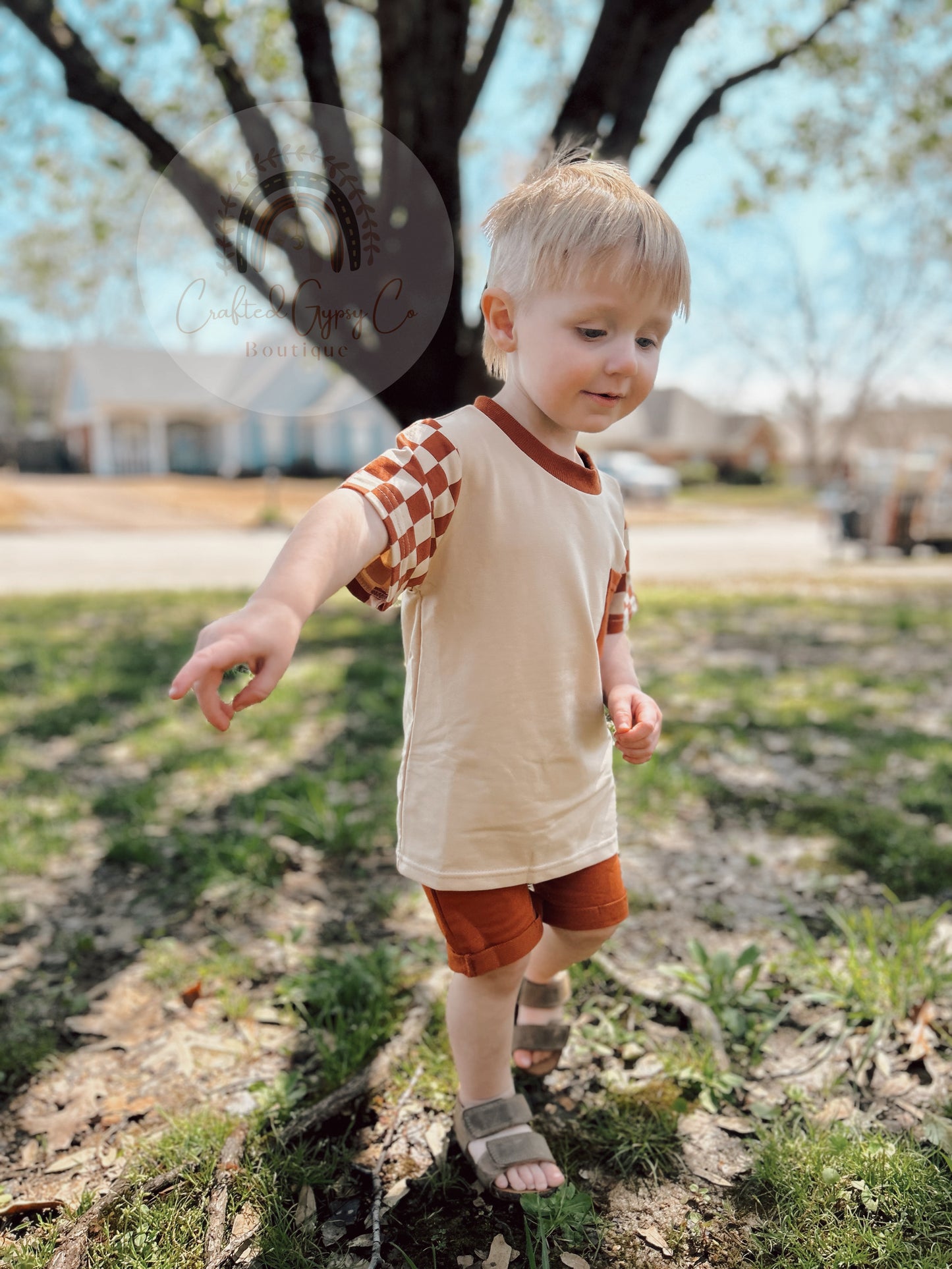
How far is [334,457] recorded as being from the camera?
3400cm

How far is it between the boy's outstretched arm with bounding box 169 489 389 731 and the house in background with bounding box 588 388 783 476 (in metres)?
45.0

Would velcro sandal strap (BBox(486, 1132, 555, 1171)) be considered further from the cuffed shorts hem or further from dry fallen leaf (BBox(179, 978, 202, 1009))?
dry fallen leaf (BBox(179, 978, 202, 1009))

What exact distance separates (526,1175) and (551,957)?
38 centimetres

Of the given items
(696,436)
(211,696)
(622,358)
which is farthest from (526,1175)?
(696,436)

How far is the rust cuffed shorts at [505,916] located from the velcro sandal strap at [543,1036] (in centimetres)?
41

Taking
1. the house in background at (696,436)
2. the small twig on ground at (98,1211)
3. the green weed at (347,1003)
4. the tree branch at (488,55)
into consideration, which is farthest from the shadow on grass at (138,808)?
the house in background at (696,436)

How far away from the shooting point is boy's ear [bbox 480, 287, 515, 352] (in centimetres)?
147

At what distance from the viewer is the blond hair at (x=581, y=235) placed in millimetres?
1355

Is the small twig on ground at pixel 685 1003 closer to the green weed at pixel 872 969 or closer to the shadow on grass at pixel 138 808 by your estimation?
the green weed at pixel 872 969

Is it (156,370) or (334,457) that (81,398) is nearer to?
(156,370)

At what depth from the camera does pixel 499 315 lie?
58.5 inches

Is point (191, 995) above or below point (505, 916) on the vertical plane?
below

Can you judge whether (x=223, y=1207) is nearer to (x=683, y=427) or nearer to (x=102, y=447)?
(x=102, y=447)

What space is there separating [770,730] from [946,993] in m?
2.11
